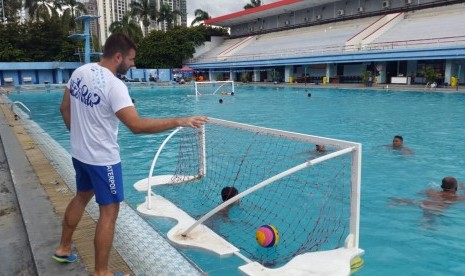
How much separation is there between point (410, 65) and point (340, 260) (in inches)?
1452

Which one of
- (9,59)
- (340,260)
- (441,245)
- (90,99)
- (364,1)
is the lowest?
(441,245)

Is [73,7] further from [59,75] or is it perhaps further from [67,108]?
[67,108]

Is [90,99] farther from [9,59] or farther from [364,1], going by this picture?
[9,59]

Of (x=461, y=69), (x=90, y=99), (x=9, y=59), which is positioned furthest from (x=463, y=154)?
(x=9, y=59)

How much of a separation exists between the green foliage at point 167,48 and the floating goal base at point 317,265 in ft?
200

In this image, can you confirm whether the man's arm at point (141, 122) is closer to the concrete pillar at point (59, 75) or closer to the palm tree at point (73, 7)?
the concrete pillar at point (59, 75)

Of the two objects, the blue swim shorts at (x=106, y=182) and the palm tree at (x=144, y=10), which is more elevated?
the palm tree at (x=144, y=10)

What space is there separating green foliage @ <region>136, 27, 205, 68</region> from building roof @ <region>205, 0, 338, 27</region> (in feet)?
15.7

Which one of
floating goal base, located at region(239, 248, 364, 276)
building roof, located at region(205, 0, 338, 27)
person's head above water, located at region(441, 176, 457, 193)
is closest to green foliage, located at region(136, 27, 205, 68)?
building roof, located at region(205, 0, 338, 27)

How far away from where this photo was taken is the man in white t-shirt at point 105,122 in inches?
107

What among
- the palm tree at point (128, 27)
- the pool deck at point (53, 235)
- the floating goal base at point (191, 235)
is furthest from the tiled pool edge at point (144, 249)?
the palm tree at point (128, 27)

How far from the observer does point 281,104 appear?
79.6 ft

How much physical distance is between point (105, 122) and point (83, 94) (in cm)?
25

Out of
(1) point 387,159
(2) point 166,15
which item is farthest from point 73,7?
(1) point 387,159
